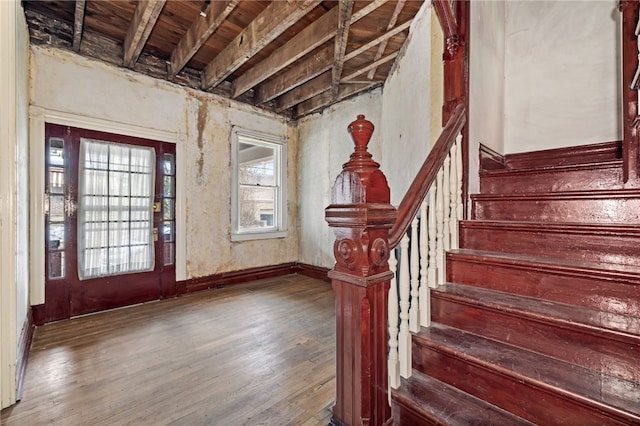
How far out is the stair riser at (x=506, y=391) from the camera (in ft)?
3.17

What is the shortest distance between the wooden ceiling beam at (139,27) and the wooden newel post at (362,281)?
7.63 feet

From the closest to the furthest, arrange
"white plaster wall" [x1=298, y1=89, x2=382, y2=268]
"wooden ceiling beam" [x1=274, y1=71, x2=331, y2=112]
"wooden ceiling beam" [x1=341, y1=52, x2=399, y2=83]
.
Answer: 1. "wooden ceiling beam" [x1=341, y1=52, x2=399, y2=83]
2. "wooden ceiling beam" [x1=274, y1=71, x2=331, y2=112]
3. "white plaster wall" [x1=298, y1=89, x2=382, y2=268]

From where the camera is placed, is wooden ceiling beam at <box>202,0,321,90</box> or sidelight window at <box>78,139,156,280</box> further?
sidelight window at <box>78,139,156,280</box>

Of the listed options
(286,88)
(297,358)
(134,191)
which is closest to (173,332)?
(297,358)

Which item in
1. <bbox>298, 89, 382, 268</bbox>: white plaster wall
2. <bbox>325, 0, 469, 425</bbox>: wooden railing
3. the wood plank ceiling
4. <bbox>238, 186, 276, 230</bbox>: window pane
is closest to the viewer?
<bbox>325, 0, 469, 425</bbox>: wooden railing

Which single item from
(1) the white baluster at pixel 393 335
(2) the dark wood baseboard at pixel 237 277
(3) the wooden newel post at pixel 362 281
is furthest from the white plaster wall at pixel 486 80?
(2) the dark wood baseboard at pixel 237 277

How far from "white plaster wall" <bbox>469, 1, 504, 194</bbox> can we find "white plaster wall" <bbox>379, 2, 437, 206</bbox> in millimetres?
312

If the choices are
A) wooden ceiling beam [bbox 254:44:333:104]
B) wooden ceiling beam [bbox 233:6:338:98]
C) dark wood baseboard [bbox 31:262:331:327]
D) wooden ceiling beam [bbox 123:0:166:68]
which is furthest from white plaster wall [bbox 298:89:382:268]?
wooden ceiling beam [bbox 123:0:166:68]

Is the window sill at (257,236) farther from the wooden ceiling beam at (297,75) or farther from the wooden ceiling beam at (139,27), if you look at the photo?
the wooden ceiling beam at (139,27)

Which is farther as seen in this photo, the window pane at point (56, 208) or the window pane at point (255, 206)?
the window pane at point (255, 206)

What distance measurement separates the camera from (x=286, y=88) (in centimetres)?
383

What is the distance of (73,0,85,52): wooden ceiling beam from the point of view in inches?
93.6

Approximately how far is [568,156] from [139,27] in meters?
4.02

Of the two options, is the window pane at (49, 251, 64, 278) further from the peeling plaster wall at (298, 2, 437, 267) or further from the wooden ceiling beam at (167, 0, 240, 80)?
the peeling plaster wall at (298, 2, 437, 267)
